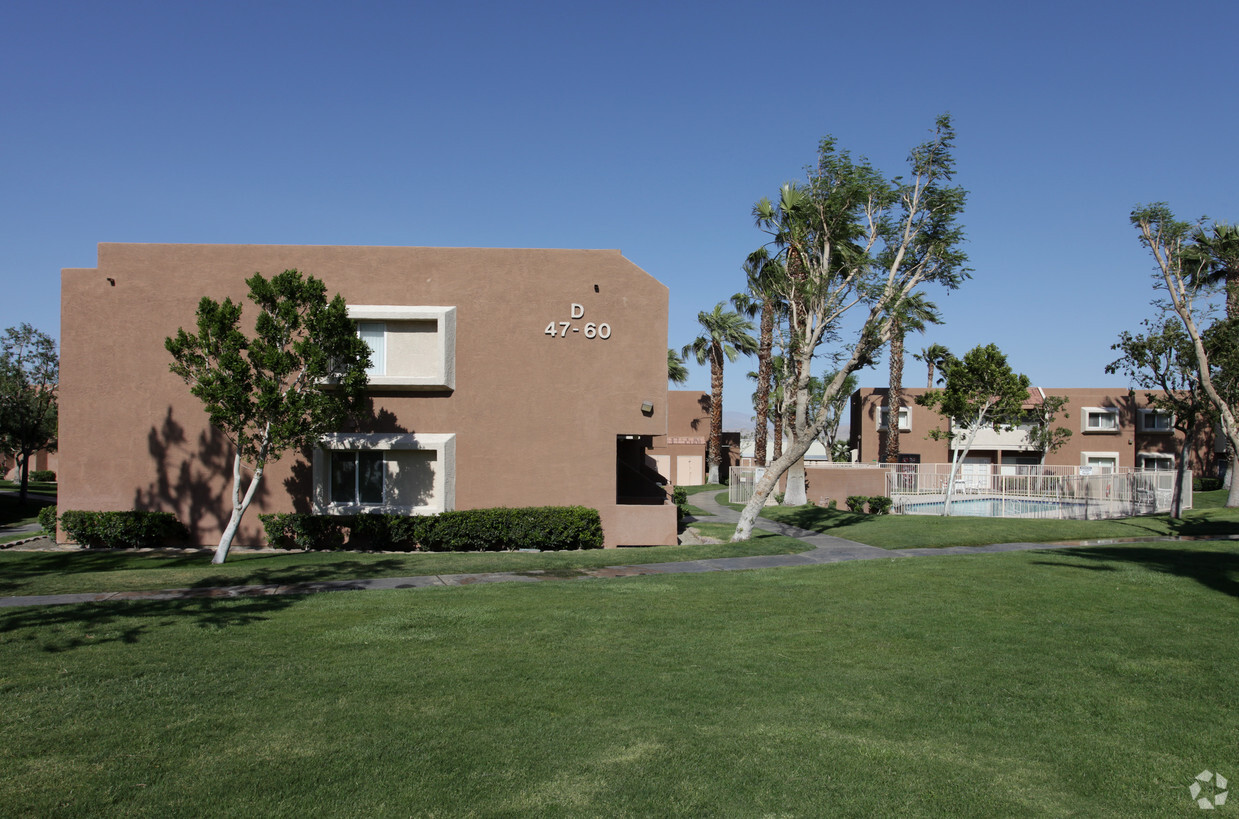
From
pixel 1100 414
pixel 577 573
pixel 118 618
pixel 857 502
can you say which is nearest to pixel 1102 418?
pixel 1100 414

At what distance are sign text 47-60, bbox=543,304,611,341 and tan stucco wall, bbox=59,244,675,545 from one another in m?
0.10

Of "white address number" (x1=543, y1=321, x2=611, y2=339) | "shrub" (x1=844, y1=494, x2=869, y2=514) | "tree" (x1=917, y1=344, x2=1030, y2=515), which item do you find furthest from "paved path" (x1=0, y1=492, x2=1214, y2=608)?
"tree" (x1=917, y1=344, x2=1030, y2=515)

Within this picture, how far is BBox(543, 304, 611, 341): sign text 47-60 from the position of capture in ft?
63.8

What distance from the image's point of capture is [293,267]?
749 inches

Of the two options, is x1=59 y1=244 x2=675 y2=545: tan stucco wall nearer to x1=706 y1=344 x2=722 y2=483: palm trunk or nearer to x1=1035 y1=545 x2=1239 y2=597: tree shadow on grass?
x1=1035 y1=545 x2=1239 y2=597: tree shadow on grass

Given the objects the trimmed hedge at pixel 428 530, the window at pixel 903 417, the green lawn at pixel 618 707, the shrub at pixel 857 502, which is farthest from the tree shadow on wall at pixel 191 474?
the window at pixel 903 417

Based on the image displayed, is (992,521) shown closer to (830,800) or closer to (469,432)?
(469,432)

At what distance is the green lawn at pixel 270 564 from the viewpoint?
1290cm

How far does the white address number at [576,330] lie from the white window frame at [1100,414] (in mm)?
40072

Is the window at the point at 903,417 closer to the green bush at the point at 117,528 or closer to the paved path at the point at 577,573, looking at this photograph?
the paved path at the point at 577,573

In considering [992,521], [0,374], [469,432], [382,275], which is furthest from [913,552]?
[0,374]

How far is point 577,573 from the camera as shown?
14406 mm

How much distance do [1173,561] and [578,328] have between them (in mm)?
12557

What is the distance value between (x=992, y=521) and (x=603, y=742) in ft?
68.1
